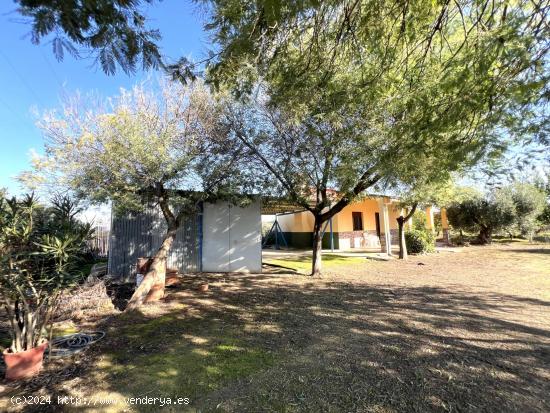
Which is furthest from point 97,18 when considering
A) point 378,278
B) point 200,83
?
point 378,278

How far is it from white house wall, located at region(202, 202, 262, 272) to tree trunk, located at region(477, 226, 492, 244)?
56.4 feet

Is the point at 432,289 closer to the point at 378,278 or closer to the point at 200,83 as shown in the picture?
the point at 378,278

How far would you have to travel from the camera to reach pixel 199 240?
10.8 m

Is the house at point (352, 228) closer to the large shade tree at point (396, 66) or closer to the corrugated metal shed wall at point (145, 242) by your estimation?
the corrugated metal shed wall at point (145, 242)

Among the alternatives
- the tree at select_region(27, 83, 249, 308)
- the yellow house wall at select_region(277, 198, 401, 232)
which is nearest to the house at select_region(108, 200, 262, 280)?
the tree at select_region(27, 83, 249, 308)

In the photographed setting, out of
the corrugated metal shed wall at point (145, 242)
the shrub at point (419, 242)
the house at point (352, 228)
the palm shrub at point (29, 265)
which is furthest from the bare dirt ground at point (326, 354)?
the house at point (352, 228)

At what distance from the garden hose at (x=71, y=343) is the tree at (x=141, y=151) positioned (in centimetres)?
166

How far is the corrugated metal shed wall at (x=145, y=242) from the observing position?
31.2 ft

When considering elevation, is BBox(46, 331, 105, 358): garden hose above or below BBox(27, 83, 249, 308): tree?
below

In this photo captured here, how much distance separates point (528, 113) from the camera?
12.8 feet

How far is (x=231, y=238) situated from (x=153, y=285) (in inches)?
174

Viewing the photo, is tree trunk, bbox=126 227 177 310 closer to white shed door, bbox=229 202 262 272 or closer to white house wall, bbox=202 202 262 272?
white house wall, bbox=202 202 262 272

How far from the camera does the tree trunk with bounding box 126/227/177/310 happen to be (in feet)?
21.3

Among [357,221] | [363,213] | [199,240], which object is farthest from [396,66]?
[363,213]
